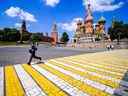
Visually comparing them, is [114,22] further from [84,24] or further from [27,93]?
[27,93]

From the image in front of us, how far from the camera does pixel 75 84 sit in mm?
8352

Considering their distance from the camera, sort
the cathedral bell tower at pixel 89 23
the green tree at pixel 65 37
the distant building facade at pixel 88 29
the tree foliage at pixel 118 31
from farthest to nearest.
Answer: the green tree at pixel 65 37 → the cathedral bell tower at pixel 89 23 → the distant building facade at pixel 88 29 → the tree foliage at pixel 118 31

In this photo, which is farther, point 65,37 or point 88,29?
point 65,37

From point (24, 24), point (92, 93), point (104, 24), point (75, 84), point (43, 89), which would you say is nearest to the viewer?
point (92, 93)

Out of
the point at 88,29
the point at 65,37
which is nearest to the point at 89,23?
the point at 88,29

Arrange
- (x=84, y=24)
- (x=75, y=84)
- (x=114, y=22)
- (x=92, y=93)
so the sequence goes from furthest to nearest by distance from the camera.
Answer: (x=84, y=24)
(x=114, y=22)
(x=75, y=84)
(x=92, y=93)

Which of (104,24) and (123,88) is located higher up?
(104,24)

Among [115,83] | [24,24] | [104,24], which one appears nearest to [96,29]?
[104,24]

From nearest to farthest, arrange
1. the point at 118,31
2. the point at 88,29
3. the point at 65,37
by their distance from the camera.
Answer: the point at 118,31
the point at 88,29
the point at 65,37

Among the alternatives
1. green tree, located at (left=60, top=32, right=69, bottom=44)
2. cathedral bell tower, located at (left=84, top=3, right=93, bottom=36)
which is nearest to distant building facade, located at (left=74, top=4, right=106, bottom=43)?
cathedral bell tower, located at (left=84, top=3, right=93, bottom=36)

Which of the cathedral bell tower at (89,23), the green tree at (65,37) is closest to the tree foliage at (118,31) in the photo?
the cathedral bell tower at (89,23)

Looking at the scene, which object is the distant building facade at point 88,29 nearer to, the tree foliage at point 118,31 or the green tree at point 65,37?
the tree foliage at point 118,31

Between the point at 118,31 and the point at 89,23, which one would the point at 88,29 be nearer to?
the point at 89,23

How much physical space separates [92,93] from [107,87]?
108 cm
